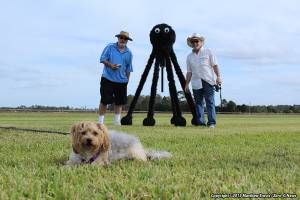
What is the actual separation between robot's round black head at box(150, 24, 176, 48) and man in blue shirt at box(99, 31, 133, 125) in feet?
4.08

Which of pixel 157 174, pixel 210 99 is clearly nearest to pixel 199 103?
pixel 210 99

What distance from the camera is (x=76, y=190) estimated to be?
4.23m

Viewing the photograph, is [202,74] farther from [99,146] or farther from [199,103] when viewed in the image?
[99,146]

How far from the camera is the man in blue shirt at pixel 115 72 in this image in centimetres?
1336

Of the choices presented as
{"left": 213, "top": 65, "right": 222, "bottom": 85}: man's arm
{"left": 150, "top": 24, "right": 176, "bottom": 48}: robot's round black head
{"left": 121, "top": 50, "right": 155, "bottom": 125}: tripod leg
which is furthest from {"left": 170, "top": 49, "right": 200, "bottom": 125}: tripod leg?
{"left": 213, "top": 65, "right": 222, "bottom": 85}: man's arm

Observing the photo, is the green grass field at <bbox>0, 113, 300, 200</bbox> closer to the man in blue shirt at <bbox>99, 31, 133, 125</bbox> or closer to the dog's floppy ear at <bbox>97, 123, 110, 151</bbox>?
the dog's floppy ear at <bbox>97, 123, 110, 151</bbox>

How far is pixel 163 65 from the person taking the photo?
15133mm

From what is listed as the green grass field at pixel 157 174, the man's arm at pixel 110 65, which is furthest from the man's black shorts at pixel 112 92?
the green grass field at pixel 157 174

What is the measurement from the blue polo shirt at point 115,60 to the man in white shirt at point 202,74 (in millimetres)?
1857

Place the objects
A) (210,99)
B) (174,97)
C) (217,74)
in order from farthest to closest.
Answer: (174,97) → (217,74) → (210,99)

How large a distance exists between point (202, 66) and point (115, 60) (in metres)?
2.39

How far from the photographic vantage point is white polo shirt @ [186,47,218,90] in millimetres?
13984

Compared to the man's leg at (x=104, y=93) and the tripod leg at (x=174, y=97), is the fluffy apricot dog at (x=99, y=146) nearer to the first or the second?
the man's leg at (x=104, y=93)

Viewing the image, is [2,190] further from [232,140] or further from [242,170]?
[232,140]
